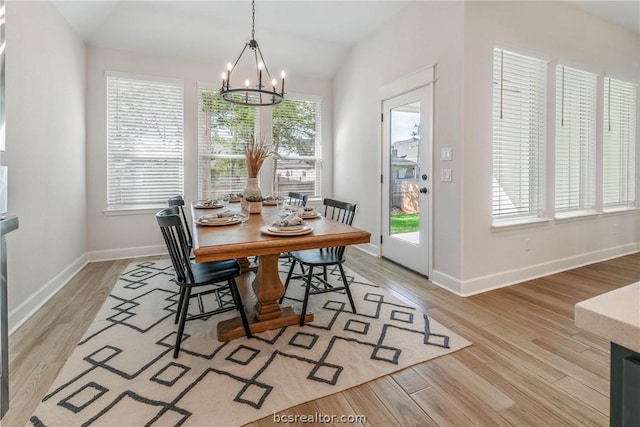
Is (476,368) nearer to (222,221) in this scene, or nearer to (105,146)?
(222,221)

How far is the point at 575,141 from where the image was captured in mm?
3729

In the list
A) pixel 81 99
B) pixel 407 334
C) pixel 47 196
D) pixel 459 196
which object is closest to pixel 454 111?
pixel 459 196

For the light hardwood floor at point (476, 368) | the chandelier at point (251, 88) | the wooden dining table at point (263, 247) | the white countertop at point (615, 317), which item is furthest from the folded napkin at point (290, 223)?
the white countertop at point (615, 317)

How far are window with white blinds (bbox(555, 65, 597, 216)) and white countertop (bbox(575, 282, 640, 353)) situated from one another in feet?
12.6

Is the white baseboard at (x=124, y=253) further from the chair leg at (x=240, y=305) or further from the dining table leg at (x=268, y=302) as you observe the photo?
the chair leg at (x=240, y=305)

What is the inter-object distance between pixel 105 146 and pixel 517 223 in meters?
4.98

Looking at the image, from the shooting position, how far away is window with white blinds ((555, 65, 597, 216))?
3564 millimetres

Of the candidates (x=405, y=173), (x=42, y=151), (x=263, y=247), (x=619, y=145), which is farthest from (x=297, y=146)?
(x=619, y=145)

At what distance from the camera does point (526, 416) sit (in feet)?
4.76

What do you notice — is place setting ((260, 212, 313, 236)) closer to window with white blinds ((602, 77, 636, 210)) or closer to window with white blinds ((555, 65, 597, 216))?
window with white blinds ((555, 65, 597, 216))

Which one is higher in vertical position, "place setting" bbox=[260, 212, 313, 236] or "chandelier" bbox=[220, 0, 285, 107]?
"chandelier" bbox=[220, 0, 285, 107]

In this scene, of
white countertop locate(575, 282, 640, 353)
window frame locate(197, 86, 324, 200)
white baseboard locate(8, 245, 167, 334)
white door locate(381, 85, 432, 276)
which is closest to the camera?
white countertop locate(575, 282, 640, 353)

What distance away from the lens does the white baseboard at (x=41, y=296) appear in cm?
228

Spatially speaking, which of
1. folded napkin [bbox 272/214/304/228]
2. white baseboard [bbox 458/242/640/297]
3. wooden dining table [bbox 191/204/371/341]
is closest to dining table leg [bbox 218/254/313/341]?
wooden dining table [bbox 191/204/371/341]
